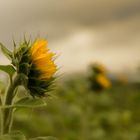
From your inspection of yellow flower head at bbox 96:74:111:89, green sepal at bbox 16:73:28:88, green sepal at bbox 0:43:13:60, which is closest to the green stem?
green sepal at bbox 16:73:28:88

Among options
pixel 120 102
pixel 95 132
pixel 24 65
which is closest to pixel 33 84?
pixel 24 65

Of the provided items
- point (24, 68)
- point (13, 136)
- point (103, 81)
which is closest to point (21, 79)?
point (24, 68)

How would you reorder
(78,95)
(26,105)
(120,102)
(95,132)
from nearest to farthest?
1. (26,105)
2. (95,132)
3. (78,95)
4. (120,102)

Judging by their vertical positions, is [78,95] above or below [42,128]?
above

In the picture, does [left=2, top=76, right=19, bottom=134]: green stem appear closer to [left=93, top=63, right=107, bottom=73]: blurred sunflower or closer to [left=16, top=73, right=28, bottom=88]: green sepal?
[left=16, top=73, right=28, bottom=88]: green sepal

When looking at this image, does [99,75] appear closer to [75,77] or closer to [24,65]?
[75,77]

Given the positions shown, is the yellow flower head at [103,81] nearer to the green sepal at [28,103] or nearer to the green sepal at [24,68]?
the green sepal at [24,68]

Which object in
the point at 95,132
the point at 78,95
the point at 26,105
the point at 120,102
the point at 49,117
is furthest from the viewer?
the point at 120,102
